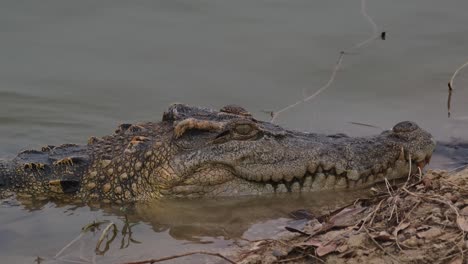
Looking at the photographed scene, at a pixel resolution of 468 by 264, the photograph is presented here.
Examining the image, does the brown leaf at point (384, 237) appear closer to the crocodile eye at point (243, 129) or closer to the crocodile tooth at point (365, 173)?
the crocodile tooth at point (365, 173)

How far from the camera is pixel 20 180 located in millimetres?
6188

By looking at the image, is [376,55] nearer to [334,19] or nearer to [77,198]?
[334,19]

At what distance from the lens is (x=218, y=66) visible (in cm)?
920

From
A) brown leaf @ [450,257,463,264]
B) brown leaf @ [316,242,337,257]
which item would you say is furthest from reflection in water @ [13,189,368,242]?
brown leaf @ [450,257,463,264]

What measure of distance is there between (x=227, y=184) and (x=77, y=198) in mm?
1220

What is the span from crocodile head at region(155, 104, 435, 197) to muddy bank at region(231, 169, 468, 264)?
2.87 feet

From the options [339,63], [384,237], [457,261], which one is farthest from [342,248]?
[339,63]

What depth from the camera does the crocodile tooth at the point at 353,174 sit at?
5.77 meters

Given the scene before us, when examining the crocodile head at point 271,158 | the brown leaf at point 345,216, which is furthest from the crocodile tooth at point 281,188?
the brown leaf at point 345,216

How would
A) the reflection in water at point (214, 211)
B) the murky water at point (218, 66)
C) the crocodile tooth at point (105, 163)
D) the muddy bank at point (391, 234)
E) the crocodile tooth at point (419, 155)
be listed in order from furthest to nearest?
the murky water at point (218, 66) → the crocodile tooth at point (105, 163) → the crocodile tooth at point (419, 155) → the reflection in water at point (214, 211) → the muddy bank at point (391, 234)

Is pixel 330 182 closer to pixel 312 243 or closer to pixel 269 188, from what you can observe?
pixel 269 188

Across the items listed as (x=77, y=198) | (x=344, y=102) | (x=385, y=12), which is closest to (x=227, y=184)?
(x=77, y=198)

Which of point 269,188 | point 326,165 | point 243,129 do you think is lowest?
point 269,188

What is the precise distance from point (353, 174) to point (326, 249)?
180 centimetres
